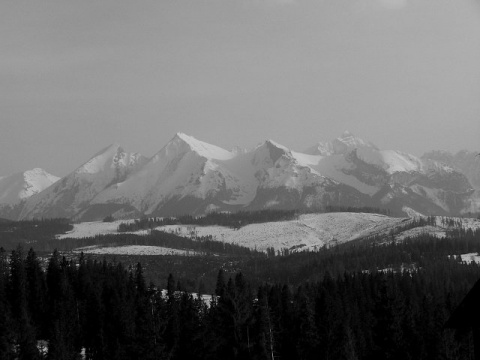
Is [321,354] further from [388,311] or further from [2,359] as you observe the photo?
[2,359]

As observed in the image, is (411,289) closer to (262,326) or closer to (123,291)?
(123,291)

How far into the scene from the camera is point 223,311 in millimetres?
87812

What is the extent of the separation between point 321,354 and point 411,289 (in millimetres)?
99526

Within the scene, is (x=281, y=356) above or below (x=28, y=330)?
below

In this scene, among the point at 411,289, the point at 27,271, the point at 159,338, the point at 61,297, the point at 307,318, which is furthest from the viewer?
the point at 411,289

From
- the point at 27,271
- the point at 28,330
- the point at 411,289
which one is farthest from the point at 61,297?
the point at 411,289

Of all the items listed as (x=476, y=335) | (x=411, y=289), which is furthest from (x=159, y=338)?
(x=411, y=289)

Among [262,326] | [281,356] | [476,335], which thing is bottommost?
[281,356]

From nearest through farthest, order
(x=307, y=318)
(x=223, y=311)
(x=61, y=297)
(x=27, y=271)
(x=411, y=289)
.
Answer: (x=223, y=311), (x=307, y=318), (x=61, y=297), (x=27, y=271), (x=411, y=289)

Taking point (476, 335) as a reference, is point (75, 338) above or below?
below

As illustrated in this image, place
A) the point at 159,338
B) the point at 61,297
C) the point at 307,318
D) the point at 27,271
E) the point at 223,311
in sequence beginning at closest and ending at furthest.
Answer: the point at 223,311
the point at 159,338
the point at 307,318
the point at 61,297
the point at 27,271

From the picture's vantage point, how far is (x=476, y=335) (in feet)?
85.7

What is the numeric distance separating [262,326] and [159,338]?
13161 mm

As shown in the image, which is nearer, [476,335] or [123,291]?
[476,335]
